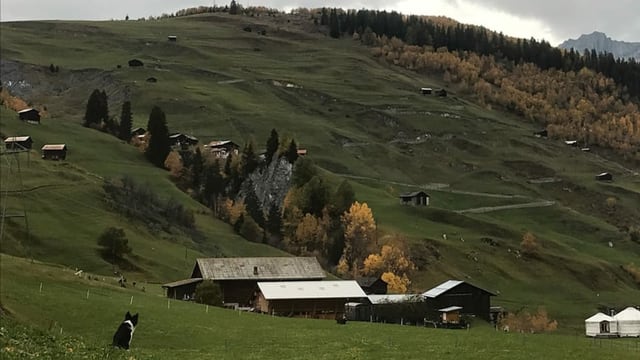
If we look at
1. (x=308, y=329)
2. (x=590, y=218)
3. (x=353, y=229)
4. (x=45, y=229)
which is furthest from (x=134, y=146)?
(x=308, y=329)

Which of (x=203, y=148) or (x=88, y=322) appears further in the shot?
(x=203, y=148)

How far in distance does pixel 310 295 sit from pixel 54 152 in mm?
84848

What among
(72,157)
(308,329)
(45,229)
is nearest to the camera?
(308,329)

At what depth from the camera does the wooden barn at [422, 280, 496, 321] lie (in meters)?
101

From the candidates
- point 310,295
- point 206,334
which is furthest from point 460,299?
point 206,334

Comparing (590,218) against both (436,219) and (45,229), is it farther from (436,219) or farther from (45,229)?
(45,229)

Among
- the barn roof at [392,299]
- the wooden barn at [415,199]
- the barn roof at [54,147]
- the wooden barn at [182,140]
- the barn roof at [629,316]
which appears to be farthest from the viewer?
the wooden barn at [182,140]

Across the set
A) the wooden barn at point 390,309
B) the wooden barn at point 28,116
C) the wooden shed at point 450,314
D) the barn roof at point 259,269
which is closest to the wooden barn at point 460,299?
the wooden shed at point 450,314

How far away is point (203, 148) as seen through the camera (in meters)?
187

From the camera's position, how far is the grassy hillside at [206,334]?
36.1 meters

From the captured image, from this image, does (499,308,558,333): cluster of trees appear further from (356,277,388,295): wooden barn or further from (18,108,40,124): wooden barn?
(18,108,40,124): wooden barn

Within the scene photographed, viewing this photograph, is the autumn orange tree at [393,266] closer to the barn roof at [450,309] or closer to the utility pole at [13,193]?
the barn roof at [450,309]

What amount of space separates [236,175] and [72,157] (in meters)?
33.8

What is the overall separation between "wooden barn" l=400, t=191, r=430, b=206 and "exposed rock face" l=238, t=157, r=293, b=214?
25.7 m
